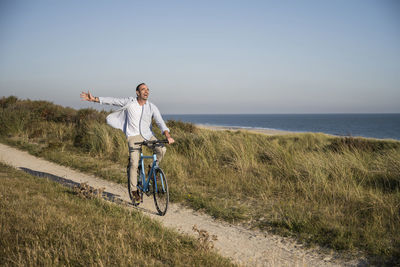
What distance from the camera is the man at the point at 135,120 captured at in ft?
19.1

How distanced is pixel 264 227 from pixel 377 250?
173 centimetres

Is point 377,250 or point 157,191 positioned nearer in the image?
point 377,250

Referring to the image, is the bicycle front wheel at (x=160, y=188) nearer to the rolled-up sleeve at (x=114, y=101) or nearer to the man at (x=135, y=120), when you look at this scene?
the man at (x=135, y=120)

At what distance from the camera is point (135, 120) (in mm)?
5930

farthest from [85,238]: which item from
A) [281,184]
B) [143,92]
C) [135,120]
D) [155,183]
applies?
[281,184]

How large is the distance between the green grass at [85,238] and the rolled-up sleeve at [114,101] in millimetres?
1955

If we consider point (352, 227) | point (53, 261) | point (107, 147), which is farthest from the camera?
point (107, 147)

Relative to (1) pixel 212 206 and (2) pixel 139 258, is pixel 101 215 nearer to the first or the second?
(2) pixel 139 258

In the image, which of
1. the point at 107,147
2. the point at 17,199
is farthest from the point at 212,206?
the point at 107,147

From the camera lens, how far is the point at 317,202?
19.8 ft

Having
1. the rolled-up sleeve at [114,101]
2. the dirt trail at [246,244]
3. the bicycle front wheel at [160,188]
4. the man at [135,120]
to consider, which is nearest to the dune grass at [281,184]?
the dirt trail at [246,244]

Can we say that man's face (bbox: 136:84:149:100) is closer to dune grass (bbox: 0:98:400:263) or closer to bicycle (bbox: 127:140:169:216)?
bicycle (bbox: 127:140:169:216)

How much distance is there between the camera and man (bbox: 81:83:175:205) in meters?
5.82

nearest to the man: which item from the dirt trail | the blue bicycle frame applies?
the blue bicycle frame
